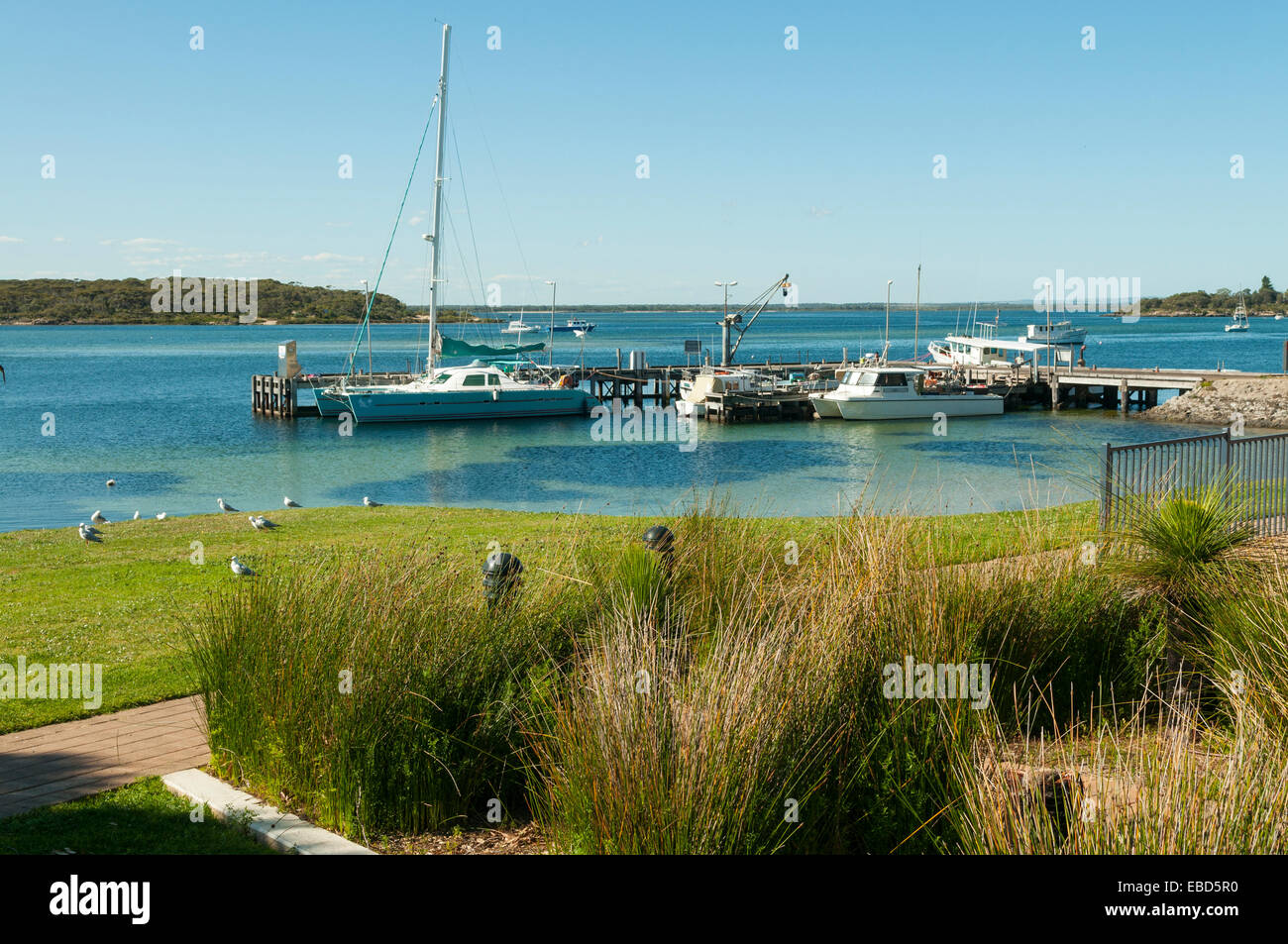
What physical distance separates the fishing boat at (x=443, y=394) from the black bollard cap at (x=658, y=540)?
4323cm

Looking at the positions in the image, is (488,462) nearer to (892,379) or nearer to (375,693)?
(892,379)

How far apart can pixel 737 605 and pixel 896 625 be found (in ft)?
3.27

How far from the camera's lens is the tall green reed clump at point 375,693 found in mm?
5559

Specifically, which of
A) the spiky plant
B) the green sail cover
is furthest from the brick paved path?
the green sail cover

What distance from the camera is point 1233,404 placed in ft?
152

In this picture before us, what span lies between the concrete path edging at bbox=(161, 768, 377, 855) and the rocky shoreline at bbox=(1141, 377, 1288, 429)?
149 ft

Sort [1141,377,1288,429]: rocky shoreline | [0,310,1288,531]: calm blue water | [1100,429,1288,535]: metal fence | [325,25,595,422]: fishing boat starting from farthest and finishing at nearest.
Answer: [325,25,595,422]: fishing boat, [1141,377,1288,429]: rocky shoreline, [0,310,1288,531]: calm blue water, [1100,429,1288,535]: metal fence

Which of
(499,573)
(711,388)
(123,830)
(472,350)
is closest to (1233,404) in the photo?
(711,388)

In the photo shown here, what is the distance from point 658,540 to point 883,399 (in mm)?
43675

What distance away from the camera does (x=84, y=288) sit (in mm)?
195875

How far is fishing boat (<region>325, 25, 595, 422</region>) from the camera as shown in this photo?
49.0 metres

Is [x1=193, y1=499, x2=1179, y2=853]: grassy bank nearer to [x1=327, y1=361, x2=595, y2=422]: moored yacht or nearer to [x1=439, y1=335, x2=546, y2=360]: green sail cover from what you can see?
[x1=327, y1=361, x2=595, y2=422]: moored yacht
